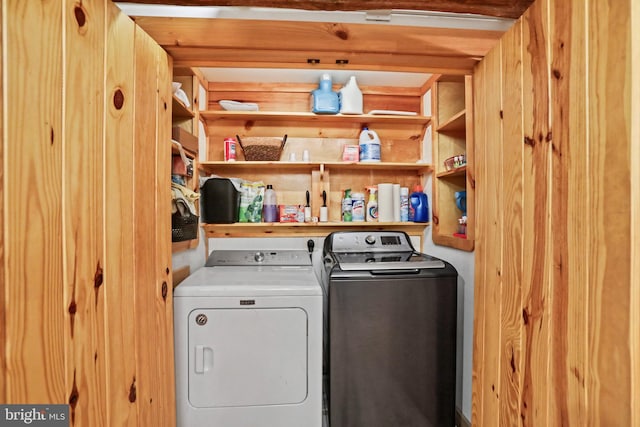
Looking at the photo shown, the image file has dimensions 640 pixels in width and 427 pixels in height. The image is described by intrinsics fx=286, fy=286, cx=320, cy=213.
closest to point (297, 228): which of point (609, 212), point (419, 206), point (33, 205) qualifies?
point (419, 206)

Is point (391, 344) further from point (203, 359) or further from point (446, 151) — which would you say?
point (446, 151)

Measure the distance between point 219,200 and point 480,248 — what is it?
65.2 inches

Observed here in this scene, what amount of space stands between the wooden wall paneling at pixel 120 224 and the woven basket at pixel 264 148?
116 centimetres

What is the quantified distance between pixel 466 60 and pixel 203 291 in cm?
161

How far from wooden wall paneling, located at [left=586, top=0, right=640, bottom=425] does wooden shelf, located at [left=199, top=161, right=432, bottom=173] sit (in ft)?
4.88

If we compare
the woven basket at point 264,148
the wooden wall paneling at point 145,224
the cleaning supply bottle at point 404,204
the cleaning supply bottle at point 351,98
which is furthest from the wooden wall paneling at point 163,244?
the cleaning supply bottle at point 404,204

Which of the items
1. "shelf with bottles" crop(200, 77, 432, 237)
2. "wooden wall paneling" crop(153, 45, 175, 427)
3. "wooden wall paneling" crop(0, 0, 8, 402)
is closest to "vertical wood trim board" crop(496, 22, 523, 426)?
"shelf with bottles" crop(200, 77, 432, 237)

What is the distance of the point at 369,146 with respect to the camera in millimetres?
2176

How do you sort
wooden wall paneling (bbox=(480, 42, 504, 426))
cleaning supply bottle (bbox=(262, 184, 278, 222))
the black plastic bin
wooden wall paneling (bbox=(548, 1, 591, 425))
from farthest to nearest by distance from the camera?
1. cleaning supply bottle (bbox=(262, 184, 278, 222))
2. the black plastic bin
3. wooden wall paneling (bbox=(480, 42, 504, 426))
4. wooden wall paneling (bbox=(548, 1, 591, 425))

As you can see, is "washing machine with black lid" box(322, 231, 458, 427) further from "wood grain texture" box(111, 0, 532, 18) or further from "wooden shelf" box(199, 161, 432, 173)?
"wood grain texture" box(111, 0, 532, 18)

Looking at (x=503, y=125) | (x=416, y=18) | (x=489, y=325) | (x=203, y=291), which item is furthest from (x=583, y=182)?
(x=203, y=291)

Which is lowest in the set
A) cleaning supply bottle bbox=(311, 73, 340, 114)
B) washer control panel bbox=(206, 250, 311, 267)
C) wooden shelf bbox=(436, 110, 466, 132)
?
washer control panel bbox=(206, 250, 311, 267)

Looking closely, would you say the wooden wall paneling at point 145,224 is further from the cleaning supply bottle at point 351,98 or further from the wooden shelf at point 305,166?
the cleaning supply bottle at point 351,98

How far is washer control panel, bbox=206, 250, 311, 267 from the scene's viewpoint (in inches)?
81.4
